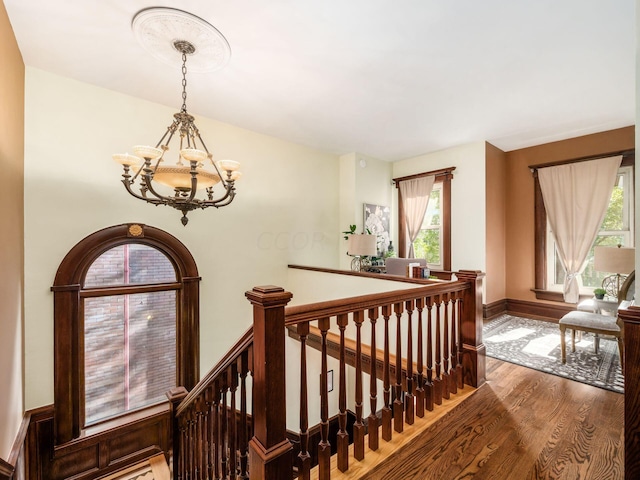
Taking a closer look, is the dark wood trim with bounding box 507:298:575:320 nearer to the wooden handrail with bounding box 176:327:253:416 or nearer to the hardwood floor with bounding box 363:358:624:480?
the hardwood floor with bounding box 363:358:624:480

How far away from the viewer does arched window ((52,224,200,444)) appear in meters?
2.89

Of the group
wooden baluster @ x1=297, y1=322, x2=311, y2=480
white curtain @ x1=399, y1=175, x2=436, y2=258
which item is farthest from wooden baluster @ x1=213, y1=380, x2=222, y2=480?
white curtain @ x1=399, y1=175, x2=436, y2=258

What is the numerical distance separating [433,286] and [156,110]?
3786 mm

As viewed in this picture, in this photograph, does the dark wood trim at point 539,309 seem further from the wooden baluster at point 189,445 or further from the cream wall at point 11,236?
the cream wall at point 11,236

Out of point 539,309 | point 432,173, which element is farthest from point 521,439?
point 432,173

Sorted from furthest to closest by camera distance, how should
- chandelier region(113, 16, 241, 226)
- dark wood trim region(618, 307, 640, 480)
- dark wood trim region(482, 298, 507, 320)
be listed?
1. dark wood trim region(482, 298, 507, 320)
2. chandelier region(113, 16, 241, 226)
3. dark wood trim region(618, 307, 640, 480)

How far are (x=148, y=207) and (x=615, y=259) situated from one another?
5.46 meters

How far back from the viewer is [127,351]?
11.0 feet

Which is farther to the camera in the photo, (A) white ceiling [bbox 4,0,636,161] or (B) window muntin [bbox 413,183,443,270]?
(B) window muntin [bbox 413,183,443,270]

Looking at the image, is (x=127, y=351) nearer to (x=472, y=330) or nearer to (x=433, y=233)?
(x=472, y=330)

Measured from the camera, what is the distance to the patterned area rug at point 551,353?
2.62 metres

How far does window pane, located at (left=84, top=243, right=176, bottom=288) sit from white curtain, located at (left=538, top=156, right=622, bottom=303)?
575 centimetres

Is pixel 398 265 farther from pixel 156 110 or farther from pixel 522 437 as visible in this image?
pixel 156 110

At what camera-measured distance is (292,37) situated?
91.3 inches
